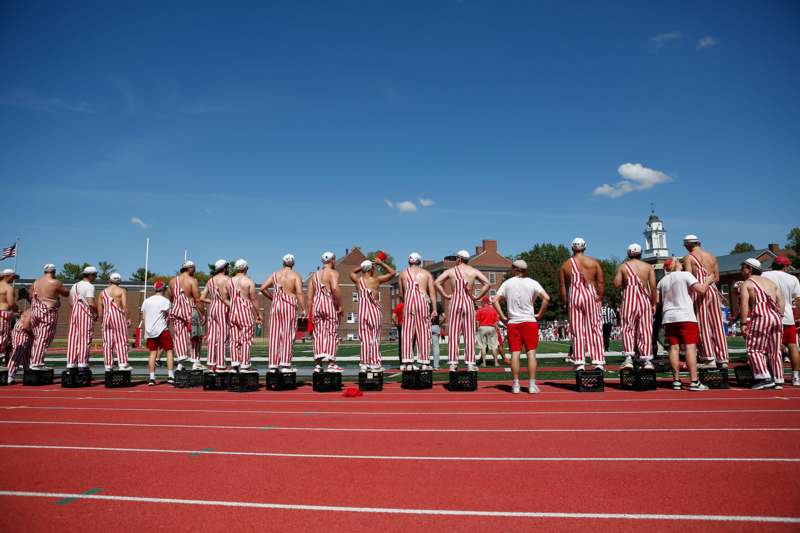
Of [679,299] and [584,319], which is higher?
[679,299]

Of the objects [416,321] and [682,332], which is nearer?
[682,332]

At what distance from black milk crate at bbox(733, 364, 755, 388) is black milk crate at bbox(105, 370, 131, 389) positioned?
1256cm

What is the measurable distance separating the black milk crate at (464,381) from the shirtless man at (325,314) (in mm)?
2329

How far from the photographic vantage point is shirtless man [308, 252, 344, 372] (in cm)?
1010

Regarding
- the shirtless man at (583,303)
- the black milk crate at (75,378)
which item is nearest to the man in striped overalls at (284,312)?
the black milk crate at (75,378)

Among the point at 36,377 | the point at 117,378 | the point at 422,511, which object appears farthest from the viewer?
the point at 36,377

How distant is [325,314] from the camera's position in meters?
10.2

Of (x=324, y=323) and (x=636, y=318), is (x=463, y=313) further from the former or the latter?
(x=636, y=318)

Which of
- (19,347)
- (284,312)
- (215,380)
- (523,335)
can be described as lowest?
(215,380)

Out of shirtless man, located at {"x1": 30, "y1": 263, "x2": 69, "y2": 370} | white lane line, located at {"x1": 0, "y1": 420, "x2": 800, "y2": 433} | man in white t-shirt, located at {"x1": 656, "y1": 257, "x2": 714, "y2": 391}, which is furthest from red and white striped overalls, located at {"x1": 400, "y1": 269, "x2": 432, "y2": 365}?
shirtless man, located at {"x1": 30, "y1": 263, "x2": 69, "y2": 370}

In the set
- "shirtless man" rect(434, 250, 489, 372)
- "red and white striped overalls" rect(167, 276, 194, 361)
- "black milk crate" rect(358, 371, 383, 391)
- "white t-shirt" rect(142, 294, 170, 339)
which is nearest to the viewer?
"shirtless man" rect(434, 250, 489, 372)

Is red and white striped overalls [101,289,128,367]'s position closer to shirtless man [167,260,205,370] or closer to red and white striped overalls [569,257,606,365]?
shirtless man [167,260,205,370]

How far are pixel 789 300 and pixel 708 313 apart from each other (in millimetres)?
1451

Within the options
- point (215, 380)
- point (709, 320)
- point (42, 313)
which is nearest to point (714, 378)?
point (709, 320)
